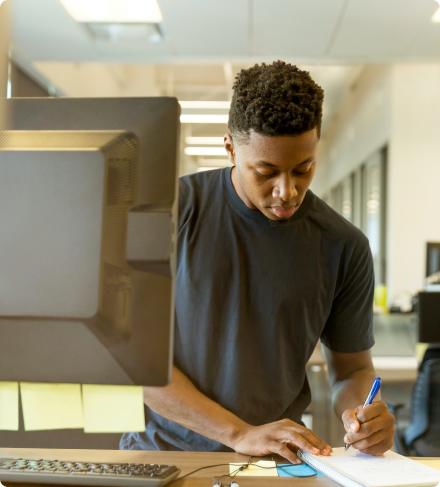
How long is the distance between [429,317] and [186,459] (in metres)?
2.57

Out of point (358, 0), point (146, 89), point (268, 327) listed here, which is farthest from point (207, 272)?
point (146, 89)

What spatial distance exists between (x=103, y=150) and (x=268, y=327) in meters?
0.56

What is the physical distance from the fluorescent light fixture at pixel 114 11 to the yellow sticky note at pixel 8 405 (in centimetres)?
327

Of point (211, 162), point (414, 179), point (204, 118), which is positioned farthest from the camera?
point (211, 162)

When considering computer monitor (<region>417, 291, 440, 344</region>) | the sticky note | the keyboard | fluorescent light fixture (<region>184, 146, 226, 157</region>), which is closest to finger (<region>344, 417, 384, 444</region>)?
the keyboard

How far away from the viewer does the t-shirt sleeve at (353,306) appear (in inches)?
53.9

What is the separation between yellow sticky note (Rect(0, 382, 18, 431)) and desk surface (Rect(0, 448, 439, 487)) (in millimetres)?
215

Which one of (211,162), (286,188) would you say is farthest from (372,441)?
(211,162)

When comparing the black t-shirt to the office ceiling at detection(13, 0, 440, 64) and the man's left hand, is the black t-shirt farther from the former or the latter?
the office ceiling at detection(13, 0, 440, 64)

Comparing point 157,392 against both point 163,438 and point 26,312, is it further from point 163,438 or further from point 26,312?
point 26,312

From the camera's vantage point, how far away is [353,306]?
55.0 inches

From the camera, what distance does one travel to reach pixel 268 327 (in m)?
1.31

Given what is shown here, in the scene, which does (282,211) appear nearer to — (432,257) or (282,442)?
(282,442)

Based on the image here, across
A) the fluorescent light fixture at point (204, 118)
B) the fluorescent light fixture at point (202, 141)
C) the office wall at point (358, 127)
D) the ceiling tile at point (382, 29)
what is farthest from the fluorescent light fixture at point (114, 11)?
the fluorescent light fixture at point (202, 141)
